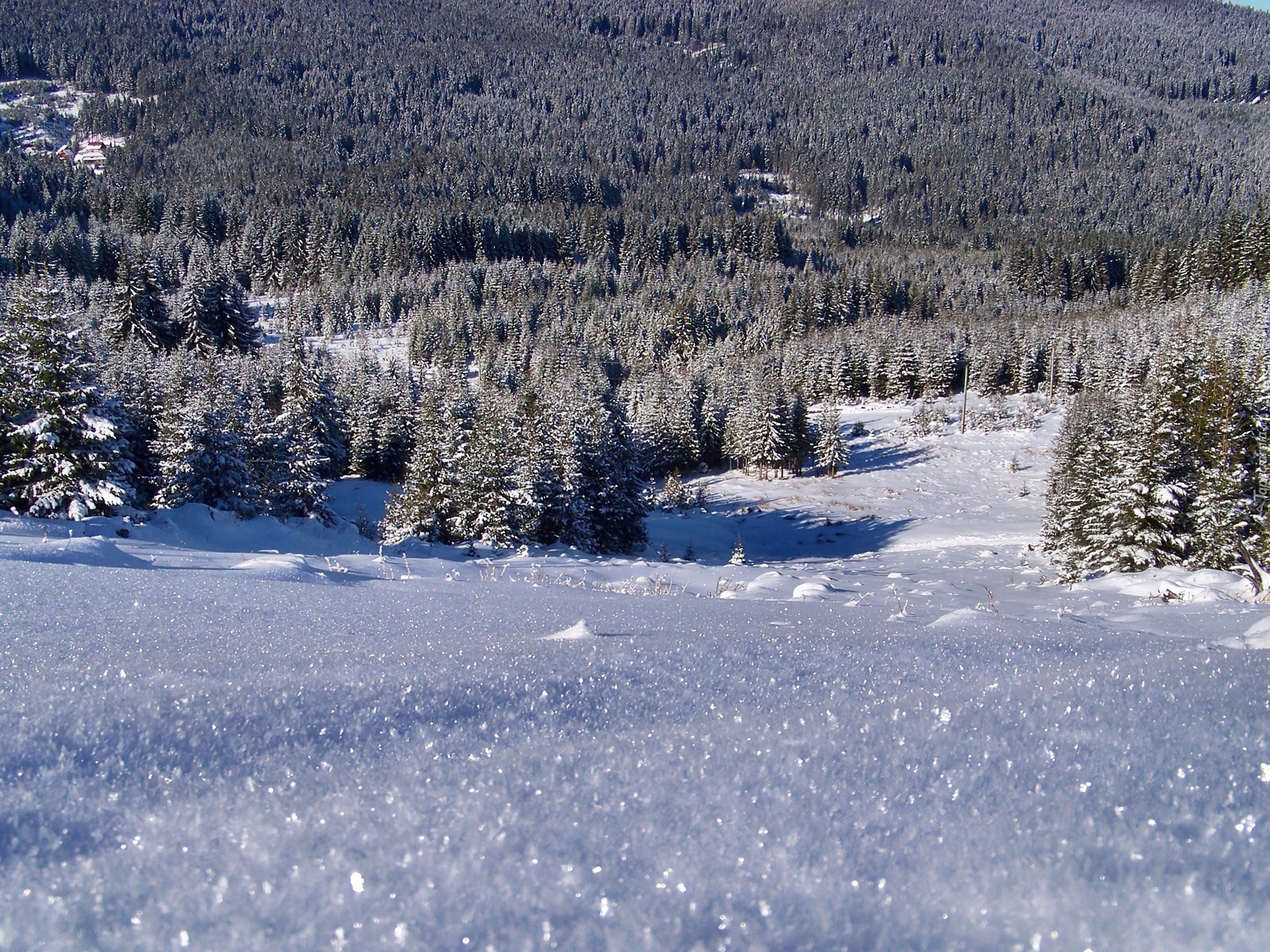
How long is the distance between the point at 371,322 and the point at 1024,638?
106m

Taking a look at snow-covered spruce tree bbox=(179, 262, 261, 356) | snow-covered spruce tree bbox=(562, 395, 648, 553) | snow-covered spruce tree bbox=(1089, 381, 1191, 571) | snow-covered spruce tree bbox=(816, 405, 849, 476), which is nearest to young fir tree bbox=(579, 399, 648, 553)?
snow-covered spruce tree bbox=(562, 395, 648, 553)

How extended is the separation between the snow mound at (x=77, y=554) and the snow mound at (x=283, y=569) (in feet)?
2.35

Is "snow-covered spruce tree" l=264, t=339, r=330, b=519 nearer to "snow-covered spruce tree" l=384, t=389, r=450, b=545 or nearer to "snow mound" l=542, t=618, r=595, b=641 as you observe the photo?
"snow-covered spruce tree" l=384, t=389, r=450, b=545

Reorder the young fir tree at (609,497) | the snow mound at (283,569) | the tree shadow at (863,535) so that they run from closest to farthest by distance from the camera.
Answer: the snow mound at (283,569)
the young fir tree at (609,497)
the tree shadow at (863,535)

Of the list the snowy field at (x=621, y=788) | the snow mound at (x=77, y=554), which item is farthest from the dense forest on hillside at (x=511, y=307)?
the snow mound at (x=77, y=554)

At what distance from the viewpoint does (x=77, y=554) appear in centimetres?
478

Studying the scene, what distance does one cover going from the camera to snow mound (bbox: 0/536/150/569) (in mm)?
4375

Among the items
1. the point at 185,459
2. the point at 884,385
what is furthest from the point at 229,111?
the point at 185,459

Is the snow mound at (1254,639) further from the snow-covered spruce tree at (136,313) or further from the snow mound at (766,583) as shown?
the snow-covered spruce tree at (136,313)

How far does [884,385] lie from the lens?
237 ft

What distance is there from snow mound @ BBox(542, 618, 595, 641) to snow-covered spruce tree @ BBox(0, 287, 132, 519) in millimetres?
16606

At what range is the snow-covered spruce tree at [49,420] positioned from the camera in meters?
15.0

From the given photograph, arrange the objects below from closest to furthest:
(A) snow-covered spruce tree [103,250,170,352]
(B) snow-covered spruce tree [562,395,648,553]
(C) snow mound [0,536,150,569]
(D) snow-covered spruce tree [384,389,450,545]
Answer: (C) snow mound [0,536,150,569], (D) snow-covered spruce tree [384,389,450,545], (B) snow-covered spruce tree [562,395,648,553], (A) snow-covered spruce tree [103,250,170,352]

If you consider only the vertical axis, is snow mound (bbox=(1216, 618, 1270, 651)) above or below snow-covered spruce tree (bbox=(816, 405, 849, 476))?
above
